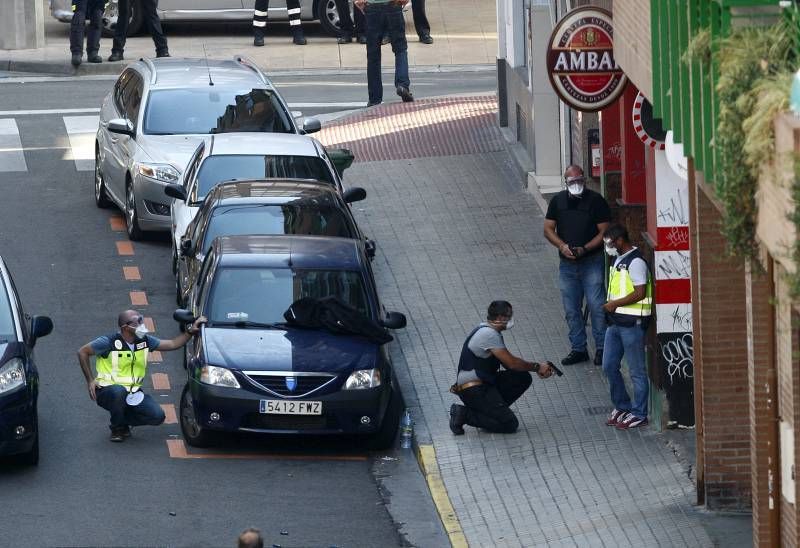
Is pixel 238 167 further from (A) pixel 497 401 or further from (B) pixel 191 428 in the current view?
(A) pixel 497 401

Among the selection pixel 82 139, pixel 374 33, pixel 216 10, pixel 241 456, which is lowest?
pixel 241 456

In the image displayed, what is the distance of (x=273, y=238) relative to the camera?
1628cm

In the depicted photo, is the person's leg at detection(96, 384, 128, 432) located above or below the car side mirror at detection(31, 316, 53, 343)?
below

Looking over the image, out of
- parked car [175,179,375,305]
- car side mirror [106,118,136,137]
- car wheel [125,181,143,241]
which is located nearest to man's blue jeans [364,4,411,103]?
car side mirror [106,118,136,137]

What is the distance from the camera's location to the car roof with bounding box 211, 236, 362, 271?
1571 centimetres

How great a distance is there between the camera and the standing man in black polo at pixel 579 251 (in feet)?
54.1

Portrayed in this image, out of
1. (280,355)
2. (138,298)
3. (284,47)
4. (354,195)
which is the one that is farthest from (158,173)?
(284,47)

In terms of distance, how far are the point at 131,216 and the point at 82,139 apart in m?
5.25

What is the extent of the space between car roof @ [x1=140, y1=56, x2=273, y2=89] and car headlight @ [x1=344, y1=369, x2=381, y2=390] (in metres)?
7.69

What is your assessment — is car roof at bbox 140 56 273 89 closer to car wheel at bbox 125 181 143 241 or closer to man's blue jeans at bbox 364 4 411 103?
car wheel at bbox 125 181 143 241

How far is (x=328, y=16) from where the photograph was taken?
1271 inches

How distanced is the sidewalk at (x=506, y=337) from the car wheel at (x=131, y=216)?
8.72ft

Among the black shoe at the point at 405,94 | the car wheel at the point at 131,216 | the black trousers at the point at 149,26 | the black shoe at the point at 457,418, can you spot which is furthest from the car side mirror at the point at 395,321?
the black trousers at the point at 149,26

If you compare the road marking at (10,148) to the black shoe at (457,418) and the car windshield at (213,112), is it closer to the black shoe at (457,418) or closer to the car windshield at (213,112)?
the car windshield at (213,112)
